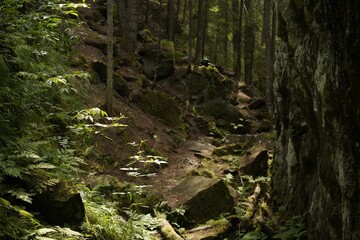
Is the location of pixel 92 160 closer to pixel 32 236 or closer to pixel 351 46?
pixel 32 236

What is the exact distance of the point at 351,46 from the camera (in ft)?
12.4

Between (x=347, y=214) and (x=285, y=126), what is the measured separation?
4.31 metres

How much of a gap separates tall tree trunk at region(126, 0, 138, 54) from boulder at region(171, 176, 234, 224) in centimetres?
1022

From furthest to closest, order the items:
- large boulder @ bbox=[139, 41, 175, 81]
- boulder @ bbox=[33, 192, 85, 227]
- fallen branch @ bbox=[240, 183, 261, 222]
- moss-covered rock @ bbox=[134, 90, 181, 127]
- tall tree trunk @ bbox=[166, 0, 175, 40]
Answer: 1. tall tree trunk @ bbox=[166, 0, 175, 40]
2. large boulder @ bbox=[139, 41, 175, 81]
3. moss-covered rock @ bbox=[134, 90, 181, 127]
4. fallen branch @ bbox=[240, 183, 261, 222]
5. boulder @ bbox=[33, 192, 85, 227]

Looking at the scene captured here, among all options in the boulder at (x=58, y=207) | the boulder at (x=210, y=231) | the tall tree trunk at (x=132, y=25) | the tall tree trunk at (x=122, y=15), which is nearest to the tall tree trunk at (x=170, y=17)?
the tall tree trunk at (x=122, y=15)

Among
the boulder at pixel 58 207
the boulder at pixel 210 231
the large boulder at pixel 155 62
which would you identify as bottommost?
the boulder at pixel 210 231

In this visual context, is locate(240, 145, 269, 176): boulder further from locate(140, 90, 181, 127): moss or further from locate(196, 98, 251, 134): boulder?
locate(196, 98, 251, 134): boulder

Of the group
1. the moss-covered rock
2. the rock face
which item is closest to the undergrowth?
the rock face

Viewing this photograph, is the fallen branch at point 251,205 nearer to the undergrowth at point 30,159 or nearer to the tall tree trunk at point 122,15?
the undergrowth at point 30,159

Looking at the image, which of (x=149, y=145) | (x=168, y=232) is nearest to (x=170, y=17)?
(x=149, y=145)

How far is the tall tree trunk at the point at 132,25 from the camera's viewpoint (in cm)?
1595

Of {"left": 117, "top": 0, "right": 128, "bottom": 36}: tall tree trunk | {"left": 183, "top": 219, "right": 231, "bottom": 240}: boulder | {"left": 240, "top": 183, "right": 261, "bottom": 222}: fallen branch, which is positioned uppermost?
{"left": 117, "top": 0, "right": 128, "bottom": 36}: tall tree trunk

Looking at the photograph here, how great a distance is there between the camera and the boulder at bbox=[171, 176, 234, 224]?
7.80 meters

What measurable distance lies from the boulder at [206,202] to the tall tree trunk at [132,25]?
1022cm
